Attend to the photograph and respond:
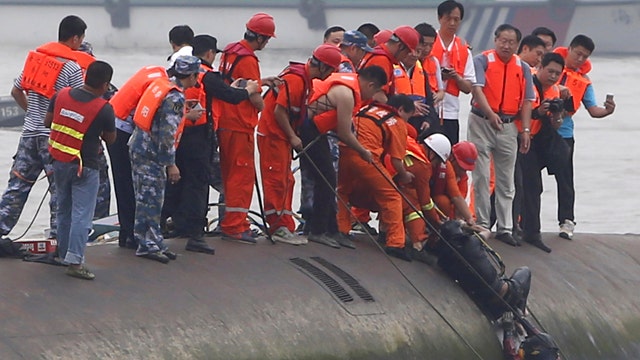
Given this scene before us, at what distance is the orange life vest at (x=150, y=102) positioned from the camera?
11.9 meters

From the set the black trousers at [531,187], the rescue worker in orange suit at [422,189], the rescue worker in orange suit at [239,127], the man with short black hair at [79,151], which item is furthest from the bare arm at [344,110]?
the black trousers at [531,187]

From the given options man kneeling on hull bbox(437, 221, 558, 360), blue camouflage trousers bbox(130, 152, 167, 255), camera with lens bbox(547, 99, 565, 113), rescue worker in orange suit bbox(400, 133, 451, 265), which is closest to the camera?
blue camouflage trousers bbox(130, 152, 167, 255)

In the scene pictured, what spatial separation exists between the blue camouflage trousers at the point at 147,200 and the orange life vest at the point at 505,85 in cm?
488

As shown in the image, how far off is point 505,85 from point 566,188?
1.92 meters

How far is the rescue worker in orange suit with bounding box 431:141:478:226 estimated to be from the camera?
14.4m

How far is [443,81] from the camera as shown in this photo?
16.3 metres

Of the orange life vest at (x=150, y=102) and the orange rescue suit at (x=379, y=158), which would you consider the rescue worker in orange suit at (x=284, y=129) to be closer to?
the orange rescue suit at (x=379, y=158)

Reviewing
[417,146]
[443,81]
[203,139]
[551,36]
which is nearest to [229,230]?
[203,139]

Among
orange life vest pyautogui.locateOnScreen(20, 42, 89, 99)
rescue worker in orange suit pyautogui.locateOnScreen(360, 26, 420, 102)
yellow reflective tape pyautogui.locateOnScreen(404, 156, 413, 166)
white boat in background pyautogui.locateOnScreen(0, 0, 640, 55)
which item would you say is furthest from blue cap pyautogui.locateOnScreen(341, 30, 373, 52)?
white boat in background pyautogui.locateOnScreen(0, 0, 640, 55)

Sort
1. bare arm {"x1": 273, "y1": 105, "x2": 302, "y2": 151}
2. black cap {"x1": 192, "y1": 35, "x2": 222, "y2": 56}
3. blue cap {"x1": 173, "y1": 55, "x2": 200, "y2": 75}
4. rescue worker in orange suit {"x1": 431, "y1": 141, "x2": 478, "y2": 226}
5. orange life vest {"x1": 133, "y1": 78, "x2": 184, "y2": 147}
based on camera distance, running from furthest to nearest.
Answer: rescue worker in orange suit {"x1": 431, "y1": 141, "x2": 478, "y2": 226}, bare arm {"x1": 273, "y1": 105, "x2": 302, "y2": 151}, black cap {"x1": 192, "y1": 35, "x2": 222, "y2": 56}, blue cap {"x1": 173, "y1": 55, "x2": 200, "y2": 75}, orange life vest {"x1": 133, "y1": 78, "x2": 184, "y2": 147}

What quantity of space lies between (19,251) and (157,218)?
3.91 ft

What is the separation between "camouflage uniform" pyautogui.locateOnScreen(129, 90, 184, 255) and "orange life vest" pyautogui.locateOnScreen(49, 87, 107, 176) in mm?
861

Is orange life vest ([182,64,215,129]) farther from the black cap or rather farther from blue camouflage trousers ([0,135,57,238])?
blue camouflage trousers ([0,135,57,238])

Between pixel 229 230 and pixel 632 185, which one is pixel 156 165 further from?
pixel 632 185
